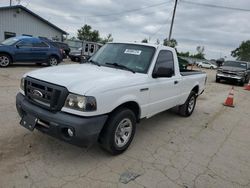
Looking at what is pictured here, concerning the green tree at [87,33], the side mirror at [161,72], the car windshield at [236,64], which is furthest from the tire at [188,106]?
the green tree at [87,33]

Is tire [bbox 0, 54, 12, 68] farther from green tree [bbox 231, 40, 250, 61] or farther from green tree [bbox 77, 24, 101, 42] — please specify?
green tree [bbox 231, 40, 250, 61]

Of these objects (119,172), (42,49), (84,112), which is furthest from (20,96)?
(42,49)

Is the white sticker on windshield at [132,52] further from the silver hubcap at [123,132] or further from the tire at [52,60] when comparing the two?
the tire at [52,60]

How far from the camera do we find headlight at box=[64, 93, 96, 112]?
10.3 ft

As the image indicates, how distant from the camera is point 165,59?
496 cm

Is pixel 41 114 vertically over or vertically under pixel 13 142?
over

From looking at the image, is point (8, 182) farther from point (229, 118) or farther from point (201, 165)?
point (229, 118)

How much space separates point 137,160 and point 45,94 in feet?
5.93

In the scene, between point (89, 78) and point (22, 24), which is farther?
point (22, 24)

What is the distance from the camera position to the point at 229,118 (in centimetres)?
728

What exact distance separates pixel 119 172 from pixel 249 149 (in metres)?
3.06

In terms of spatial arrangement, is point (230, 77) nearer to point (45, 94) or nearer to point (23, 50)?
point (23, 50)

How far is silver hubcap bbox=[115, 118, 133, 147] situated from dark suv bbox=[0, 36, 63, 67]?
10.8m

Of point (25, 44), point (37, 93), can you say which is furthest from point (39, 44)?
point (37, 93)
